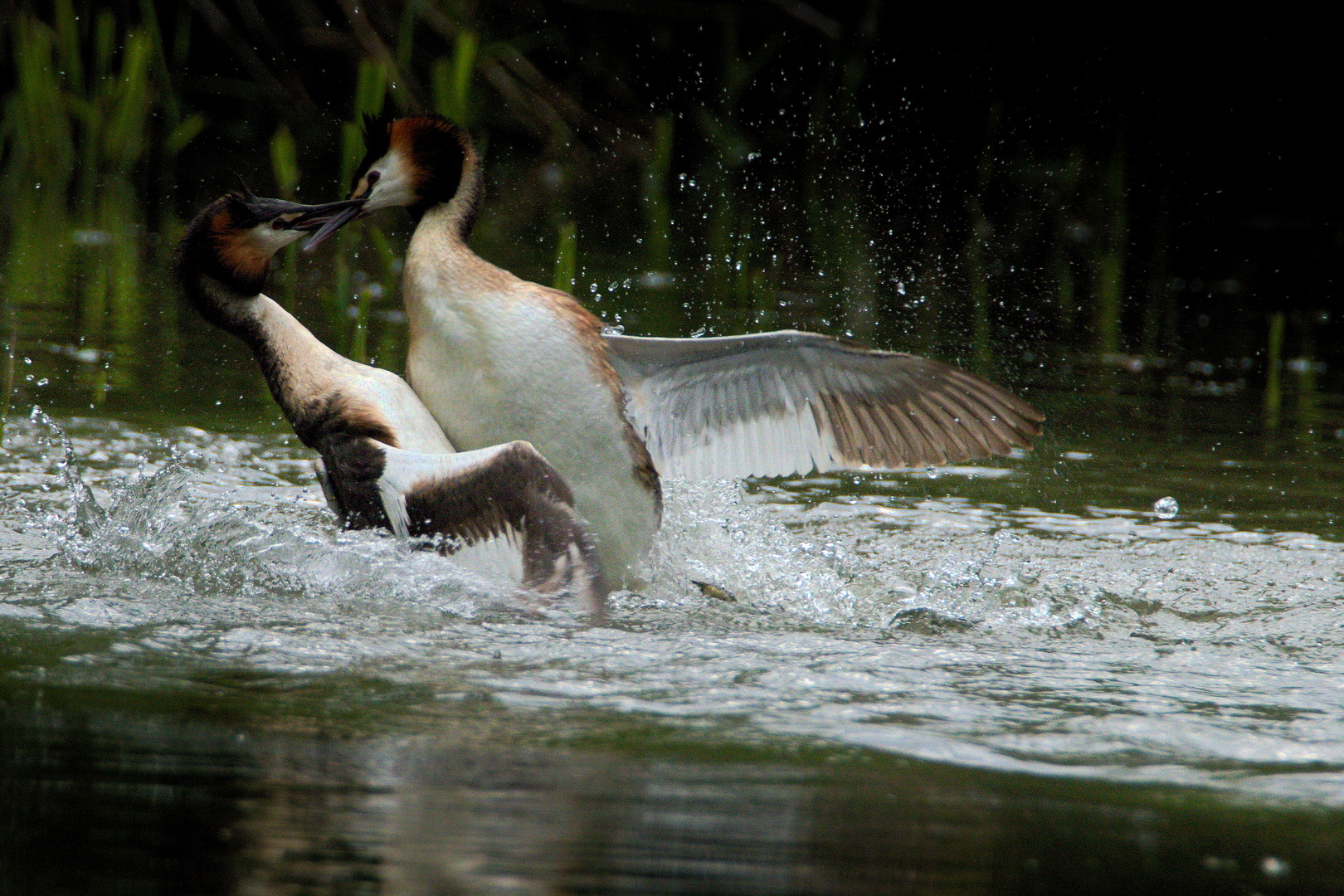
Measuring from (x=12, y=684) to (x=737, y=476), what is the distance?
2.42 metres

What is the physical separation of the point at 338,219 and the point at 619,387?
3.09 feet

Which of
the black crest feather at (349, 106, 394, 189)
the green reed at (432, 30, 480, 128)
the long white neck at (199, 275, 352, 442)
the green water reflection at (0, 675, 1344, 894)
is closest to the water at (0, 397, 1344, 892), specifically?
the green water reflection at (0, 675, 1344, 894)

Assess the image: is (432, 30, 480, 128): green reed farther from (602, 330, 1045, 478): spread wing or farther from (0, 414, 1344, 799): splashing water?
(602, 330, 1045, 478): spread wing

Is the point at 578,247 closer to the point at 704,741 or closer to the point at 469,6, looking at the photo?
the point at 469,6

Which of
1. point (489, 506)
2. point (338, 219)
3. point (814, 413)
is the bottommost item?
point (489, 506)

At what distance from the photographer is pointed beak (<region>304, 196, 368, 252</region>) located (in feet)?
14.8

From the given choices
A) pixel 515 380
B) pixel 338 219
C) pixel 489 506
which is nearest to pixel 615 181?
pixel 338 219

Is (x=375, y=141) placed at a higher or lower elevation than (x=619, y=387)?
higher

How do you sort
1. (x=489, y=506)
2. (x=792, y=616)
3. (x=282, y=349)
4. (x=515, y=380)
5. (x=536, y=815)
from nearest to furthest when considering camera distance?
1. (x=536, y=815)
2. (x=489, y=506)
3. (x=792, y=616)
4. (x=515, y=380)
5. (x=282, y=349)

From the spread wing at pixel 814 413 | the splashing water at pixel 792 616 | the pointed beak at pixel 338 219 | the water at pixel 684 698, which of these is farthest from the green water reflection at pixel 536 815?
A: the spread wing at pixel 814 413

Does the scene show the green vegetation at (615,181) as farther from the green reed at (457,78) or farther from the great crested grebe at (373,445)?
the great crested grebe at (373,445)

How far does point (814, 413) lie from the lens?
496 cm

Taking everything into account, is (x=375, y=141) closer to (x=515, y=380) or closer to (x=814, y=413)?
(x=515, y=380)

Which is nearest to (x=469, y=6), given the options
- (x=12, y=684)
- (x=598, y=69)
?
(x=598, y=69)
